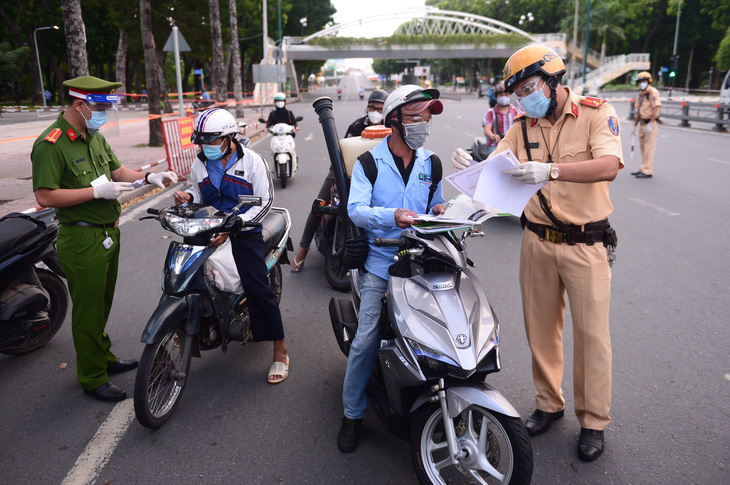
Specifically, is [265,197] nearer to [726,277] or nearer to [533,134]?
[533,134]

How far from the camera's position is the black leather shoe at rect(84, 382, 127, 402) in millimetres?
3627

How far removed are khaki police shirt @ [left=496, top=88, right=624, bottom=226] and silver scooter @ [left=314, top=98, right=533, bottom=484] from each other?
0.51 meters

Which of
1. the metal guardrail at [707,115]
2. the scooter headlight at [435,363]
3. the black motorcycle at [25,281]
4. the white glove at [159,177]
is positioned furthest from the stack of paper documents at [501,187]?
the metal guardrail at [707,115]

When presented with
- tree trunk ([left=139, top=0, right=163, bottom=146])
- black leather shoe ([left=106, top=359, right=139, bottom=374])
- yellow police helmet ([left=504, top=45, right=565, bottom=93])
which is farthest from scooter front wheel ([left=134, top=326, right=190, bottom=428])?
tree trunk ([left=139, top=0, right=163, bottom=146])

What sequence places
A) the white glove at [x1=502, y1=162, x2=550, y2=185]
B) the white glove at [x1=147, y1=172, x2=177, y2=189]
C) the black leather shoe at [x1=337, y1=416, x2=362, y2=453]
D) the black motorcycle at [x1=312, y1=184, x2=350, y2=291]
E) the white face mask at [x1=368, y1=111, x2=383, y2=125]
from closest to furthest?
the white glove at [x1=502, y1=162, x2=550, y2=185] → the black leather shoe at [x1=337, y1=416, x2=362, y2=453] → the white glove at [x1=147, y1=172, x2=177, y2=189] → the black motorcycle at [x1=312, y1=184, x2=350, y2=291] → the white face mask at [x1=368, y1=111, x2=383, y2=125]

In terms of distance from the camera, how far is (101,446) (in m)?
3.16

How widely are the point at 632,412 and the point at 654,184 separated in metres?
8.35

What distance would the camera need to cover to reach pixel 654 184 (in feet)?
34.8

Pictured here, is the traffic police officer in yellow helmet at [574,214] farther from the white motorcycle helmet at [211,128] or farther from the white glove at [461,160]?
the white motorcycle helmet at [211,128]

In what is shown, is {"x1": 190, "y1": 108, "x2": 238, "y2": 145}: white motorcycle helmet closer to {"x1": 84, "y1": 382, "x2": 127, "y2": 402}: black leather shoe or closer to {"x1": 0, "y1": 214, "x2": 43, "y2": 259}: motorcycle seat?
{"x1": 0, "y1": 214, "x2": 43, "y2": 259}: motorcycle seat

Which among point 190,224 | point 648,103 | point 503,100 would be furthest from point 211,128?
point 648,103

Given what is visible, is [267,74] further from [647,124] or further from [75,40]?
[647,124]

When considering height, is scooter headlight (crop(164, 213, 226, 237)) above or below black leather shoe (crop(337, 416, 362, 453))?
above

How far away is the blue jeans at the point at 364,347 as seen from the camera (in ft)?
9.90
